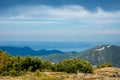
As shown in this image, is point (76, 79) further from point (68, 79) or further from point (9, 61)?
point (9, 61)

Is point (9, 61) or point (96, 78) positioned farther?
point (9, 61)

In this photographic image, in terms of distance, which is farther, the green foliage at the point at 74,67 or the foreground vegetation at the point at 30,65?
the green foliage at the point at 74,67

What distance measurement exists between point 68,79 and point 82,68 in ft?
46.6

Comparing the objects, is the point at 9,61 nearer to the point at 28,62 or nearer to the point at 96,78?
the point at 28,62

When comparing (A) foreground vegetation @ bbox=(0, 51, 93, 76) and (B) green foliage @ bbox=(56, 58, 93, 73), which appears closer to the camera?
(A) foreground vegetation @ bbox=(0, 51, 93, 76)

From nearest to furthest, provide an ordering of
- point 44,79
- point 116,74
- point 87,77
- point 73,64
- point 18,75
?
point 44,79 → point 87,77 → point 18,75 → point 116,74 → point 73,64

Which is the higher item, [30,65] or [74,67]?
[30,65]

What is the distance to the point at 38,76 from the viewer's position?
36219mm

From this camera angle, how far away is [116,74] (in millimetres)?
44438

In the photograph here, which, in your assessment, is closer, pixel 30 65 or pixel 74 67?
pixel 30 65

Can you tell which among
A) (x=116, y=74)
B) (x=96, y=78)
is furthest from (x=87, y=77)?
(x=116, y=74)

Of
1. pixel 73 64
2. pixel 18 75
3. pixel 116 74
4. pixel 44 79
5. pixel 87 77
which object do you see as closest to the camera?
pixel 44 79

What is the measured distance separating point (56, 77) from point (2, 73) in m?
9.33

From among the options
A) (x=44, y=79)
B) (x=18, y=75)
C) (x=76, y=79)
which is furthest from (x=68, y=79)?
(x=18, y=75)
